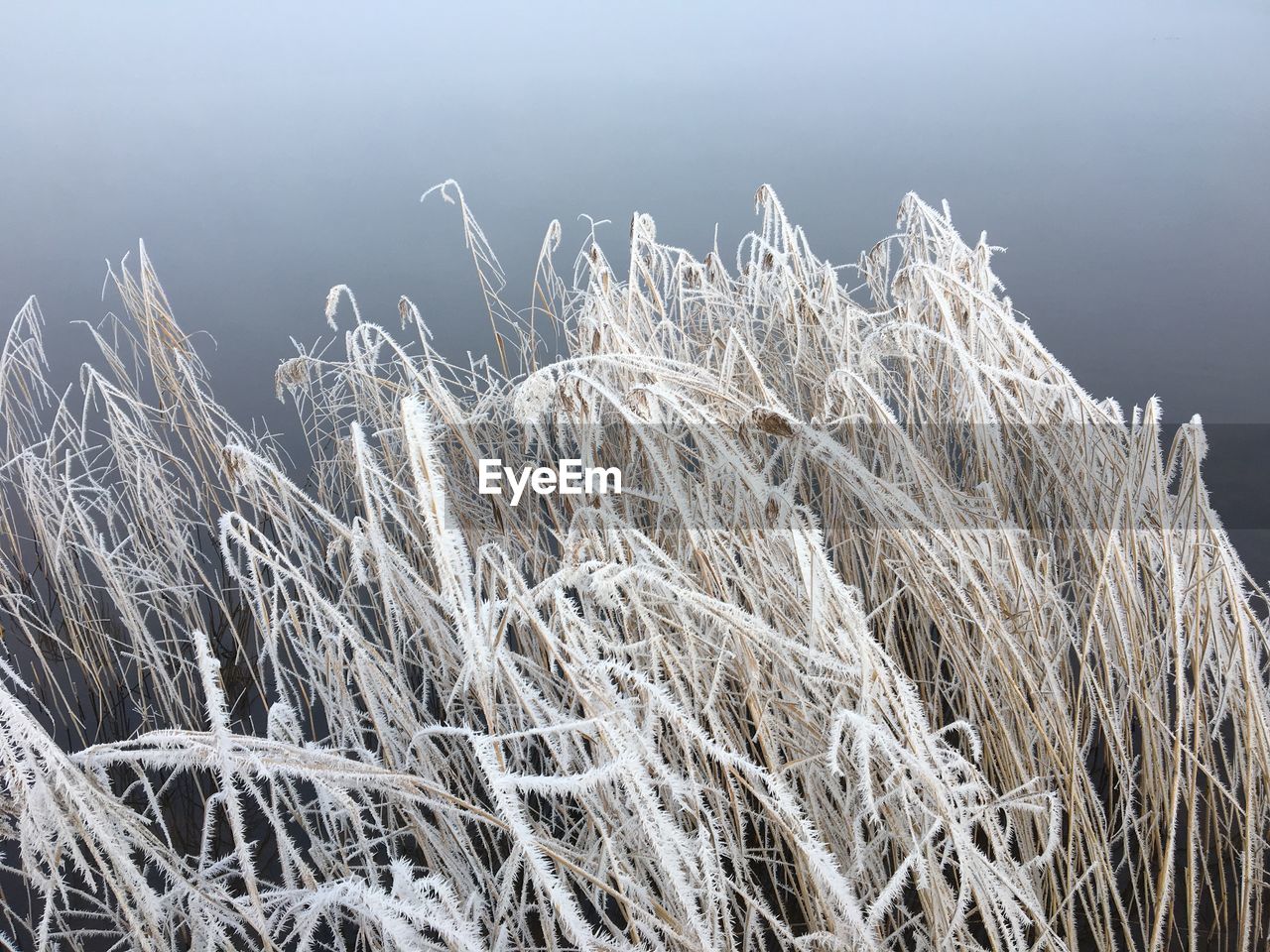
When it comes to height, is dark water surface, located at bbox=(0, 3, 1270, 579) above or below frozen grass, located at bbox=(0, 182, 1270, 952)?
above

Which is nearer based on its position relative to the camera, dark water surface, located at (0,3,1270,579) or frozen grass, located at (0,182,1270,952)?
frozen grass, located at (0,182,1270,952)

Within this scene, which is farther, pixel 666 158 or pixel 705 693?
pixel 666 158

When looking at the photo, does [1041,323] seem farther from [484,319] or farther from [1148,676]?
[1148,676]

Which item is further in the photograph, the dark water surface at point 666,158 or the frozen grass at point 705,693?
the dark water surface at point 666,158

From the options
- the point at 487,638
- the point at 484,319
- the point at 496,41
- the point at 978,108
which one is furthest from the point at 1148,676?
the point at 496,41

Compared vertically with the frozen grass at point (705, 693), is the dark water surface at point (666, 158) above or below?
above
